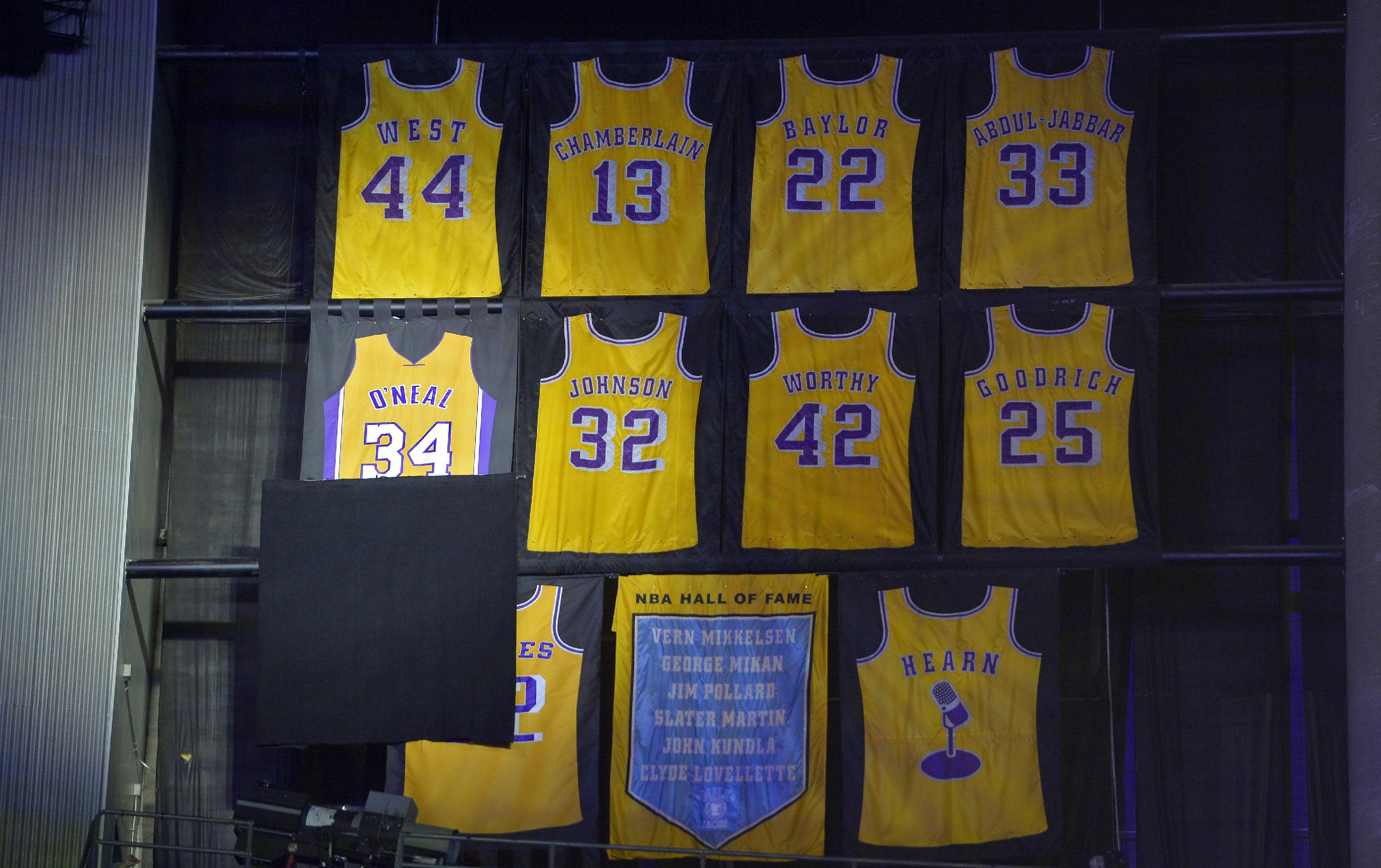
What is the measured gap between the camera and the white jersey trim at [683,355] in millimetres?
10258

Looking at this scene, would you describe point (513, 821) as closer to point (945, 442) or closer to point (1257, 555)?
point (945, 442)

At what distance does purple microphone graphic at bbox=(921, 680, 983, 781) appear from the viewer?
9.74 m

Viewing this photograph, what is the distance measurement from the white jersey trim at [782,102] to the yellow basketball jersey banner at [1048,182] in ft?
5.09

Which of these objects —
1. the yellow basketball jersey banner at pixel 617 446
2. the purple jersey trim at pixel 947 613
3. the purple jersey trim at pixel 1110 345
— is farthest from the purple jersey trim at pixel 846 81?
the purple jersey trim at pixel 947 613

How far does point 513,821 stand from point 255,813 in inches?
76.7

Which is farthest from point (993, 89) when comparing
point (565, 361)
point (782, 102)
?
point (565, 361)

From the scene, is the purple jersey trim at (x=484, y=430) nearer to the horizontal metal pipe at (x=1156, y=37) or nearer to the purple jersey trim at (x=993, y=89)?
the horizontal metal pipe at (x=1156, y=37)

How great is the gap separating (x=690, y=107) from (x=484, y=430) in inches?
127

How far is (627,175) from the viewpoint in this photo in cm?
1044

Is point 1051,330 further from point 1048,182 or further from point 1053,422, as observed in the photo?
point 1048,182

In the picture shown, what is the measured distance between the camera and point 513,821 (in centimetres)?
978

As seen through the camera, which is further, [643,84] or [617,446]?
[643,84]

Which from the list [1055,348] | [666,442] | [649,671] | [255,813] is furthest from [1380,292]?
[255,813]

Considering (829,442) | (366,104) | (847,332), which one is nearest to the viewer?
(829,442)
